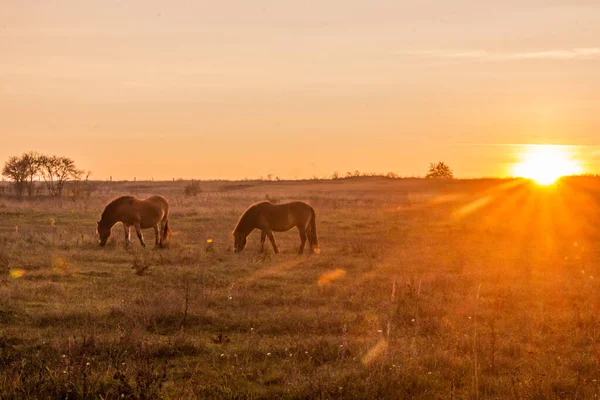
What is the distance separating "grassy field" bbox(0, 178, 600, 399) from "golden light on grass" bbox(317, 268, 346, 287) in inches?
2.1

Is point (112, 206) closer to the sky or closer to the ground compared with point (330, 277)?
closer to the sky

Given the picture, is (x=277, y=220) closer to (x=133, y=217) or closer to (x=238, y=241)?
(x=238, y=241)

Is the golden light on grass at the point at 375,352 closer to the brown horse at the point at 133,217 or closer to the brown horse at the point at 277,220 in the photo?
the brown horse at the point at 277,220

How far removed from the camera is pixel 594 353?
790cm

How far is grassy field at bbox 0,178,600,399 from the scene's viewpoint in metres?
6.62

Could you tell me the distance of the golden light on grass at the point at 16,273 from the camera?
13330 millimetres

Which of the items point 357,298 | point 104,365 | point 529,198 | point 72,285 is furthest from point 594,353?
point 529,198

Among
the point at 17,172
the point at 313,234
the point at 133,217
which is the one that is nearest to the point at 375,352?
the point at 313,234

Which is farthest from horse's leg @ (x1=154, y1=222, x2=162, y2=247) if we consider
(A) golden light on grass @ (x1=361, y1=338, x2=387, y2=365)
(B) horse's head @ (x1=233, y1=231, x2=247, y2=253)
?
(A) golden light on grass @ (x1=361, y1=338, x2=387, y2=365)

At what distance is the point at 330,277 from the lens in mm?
13844

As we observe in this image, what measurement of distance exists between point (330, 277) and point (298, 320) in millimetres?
4366

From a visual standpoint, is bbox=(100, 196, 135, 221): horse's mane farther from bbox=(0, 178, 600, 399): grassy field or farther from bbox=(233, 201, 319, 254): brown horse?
bbox=(233, 201, 319, 254): brown horse

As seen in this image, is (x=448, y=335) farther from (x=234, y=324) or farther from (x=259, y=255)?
(x=259, y=255)

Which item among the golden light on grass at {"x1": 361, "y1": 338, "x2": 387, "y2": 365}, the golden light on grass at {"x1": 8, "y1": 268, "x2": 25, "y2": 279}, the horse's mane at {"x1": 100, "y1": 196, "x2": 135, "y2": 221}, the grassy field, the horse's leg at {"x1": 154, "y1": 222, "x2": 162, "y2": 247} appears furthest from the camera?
the horse's mane at {"x1": 100, "y1": 196, "x2": 135, "y2": 221}
